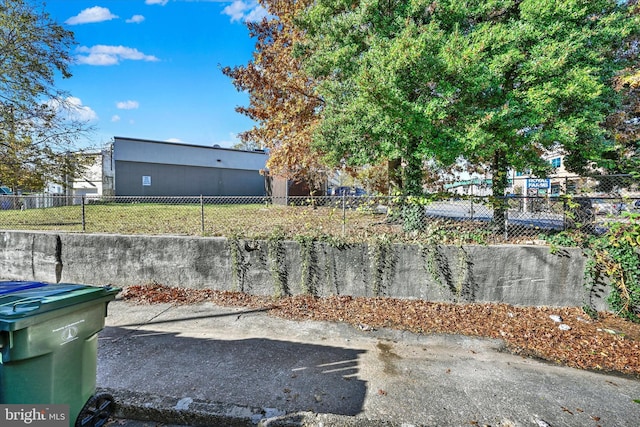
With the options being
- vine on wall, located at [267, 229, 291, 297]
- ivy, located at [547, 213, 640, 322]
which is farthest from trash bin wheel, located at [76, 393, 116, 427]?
ivy, located at [547, 213, 640, 322]

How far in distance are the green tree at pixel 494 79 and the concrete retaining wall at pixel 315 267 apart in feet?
3.56

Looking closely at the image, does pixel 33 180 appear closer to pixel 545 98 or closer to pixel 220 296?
pixel 220 296

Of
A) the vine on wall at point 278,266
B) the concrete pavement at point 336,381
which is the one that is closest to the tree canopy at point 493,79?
the vine on wall at point 278,266

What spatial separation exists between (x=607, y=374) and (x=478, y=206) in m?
3.03

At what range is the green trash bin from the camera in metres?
1.92

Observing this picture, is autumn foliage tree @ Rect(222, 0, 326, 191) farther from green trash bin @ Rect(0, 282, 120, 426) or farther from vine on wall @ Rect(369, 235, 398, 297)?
green trash bin @ Rect(0, 282, 120, 426)

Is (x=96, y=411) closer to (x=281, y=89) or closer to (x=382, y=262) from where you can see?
(x=382, y=262)

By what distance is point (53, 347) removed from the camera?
209 centimetres

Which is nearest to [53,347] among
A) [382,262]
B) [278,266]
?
[278,266]

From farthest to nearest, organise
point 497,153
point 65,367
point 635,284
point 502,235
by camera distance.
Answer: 1. point 497,153
2. point 502,235
3. point 635,284
4. point 65,367

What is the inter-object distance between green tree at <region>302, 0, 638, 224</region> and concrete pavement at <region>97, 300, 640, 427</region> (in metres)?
2.98

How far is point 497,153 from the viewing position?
6746 mm

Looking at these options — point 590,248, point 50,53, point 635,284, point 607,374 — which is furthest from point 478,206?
point 50,53

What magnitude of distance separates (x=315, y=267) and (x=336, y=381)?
245 cm
